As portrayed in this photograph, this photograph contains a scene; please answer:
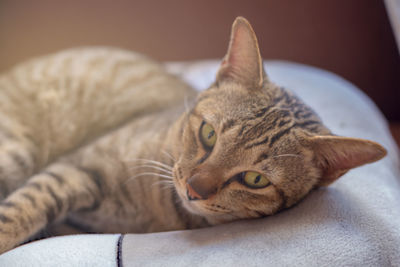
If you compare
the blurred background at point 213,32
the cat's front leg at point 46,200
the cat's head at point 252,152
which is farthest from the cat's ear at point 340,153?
the blurred background at point 213,32

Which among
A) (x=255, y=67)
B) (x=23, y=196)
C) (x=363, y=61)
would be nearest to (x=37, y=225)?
(x=23, y=196)

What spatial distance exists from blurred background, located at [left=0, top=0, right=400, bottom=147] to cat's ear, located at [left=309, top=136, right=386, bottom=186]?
1.31 metres

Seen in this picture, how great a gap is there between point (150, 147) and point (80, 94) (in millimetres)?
710

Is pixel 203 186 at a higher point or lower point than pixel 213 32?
lower

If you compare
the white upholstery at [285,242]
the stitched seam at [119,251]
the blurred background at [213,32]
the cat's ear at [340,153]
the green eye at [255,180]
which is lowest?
the stitched seam at [119,251]

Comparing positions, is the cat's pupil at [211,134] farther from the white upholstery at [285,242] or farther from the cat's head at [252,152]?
the white upholstery at [285,242]

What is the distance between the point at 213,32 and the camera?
250cm

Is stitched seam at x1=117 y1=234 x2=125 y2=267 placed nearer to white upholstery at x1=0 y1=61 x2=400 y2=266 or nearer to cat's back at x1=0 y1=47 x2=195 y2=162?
white upholstery at x1=0 y1=61 x2=400 y2=266

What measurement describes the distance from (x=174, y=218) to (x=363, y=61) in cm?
201

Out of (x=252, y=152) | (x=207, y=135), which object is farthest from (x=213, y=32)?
(x=252, y=152)

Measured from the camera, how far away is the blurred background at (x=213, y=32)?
2.43 meters

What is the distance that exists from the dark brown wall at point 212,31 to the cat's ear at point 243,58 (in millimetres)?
1040

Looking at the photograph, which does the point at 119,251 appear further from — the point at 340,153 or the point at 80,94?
the point at 80,94

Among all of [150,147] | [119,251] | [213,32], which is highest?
[213,32]
